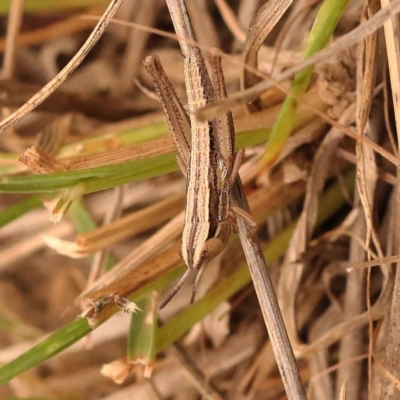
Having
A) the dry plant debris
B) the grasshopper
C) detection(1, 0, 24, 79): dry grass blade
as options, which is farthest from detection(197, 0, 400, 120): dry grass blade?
detection(1, 0, 24, 79): dry grass blade

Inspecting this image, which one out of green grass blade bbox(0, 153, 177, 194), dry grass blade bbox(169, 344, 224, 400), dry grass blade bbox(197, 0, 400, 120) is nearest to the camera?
dry grass blade bbox(197, 0, 400, 120)

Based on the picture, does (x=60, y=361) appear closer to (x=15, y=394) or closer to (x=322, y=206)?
(x=15, y=394)

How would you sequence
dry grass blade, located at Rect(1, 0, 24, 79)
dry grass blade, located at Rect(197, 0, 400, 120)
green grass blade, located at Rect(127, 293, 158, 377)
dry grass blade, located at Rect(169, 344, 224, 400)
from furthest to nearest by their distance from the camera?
dry grass blade, located at Rect(1, 0, 24, 79) < dry grass blade, located at Rect(169, 344, 224, 400) < green grass blade, located at Rect(127, 293, 158, 377) < dry grass blade, located at Rect(197, 0, 400, 120)

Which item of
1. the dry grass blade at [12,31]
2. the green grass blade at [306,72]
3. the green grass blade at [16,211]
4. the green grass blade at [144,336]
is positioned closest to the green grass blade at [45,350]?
the green grass blade at [144,336]

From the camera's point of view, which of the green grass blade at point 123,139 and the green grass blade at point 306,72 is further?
the green grass blade at point 123,139

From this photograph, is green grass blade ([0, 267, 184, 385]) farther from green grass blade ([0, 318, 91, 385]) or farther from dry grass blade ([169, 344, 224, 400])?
dry grass blade ([169, 344, 224, 400])

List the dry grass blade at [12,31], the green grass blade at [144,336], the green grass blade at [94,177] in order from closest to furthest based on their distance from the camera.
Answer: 1. the green grass blade at [94,177]
2. the green grass blade at [144,336]
3. the dry grass blade at [12,31]

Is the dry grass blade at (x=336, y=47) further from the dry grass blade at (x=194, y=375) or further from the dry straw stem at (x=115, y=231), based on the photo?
the dry grass blade at (x=194, y=375)
